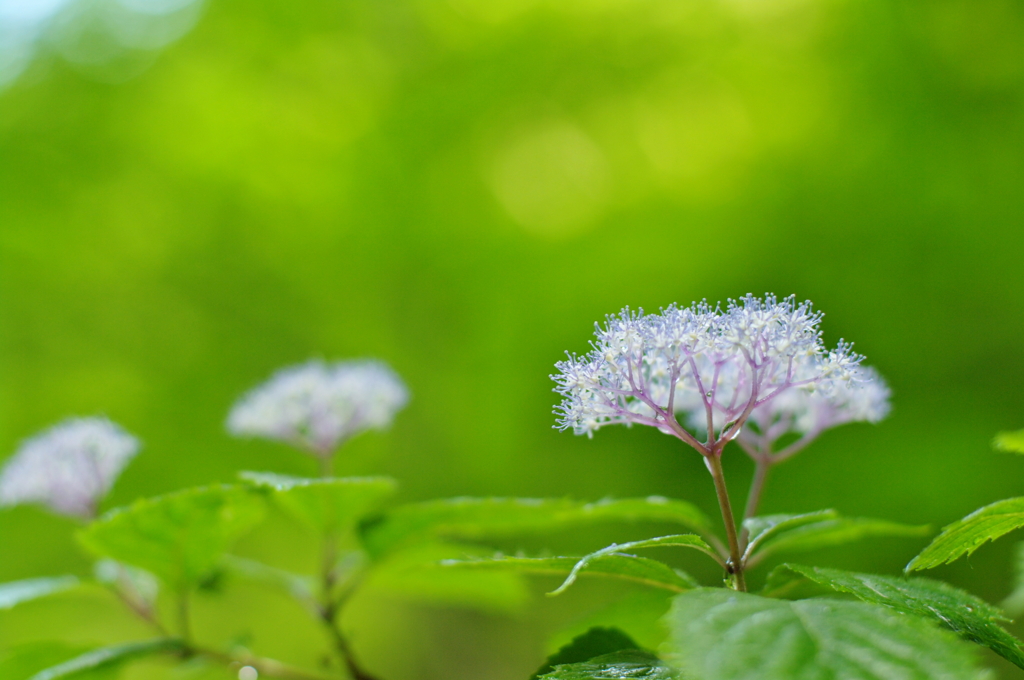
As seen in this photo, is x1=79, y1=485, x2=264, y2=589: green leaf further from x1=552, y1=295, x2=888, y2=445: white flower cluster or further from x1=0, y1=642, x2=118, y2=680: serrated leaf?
x1=552, y1=295, x2=888, y2=445: white flower cluster

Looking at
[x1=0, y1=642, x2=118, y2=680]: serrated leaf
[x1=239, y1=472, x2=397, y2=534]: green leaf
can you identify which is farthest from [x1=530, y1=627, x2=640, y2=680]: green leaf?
[x1=0, y1=642, x2=118, y2=680]: serrated leaf

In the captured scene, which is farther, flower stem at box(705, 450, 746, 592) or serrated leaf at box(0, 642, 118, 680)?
A: serrated leaf at box(0, 642, 118, 680)

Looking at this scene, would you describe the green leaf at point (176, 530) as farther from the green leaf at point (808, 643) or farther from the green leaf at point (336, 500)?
the green leaf at point (808, 643)

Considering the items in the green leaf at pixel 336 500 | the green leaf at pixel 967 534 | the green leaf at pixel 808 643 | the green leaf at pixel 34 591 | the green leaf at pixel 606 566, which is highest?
the green leaf at pixel 336 500

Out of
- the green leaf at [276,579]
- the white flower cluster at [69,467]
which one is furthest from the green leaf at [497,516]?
the white flower cluster at [69,467]

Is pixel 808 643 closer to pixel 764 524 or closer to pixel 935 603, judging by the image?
pixel 935 603

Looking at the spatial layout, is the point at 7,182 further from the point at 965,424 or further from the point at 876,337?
the point at 965,424

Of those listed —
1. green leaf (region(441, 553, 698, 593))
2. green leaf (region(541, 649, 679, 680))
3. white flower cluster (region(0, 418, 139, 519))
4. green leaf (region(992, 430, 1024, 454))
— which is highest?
white flower cluster (region(0, 418, 139, 519))

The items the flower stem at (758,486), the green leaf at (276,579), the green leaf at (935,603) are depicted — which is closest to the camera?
the green leaf at (935,603)
